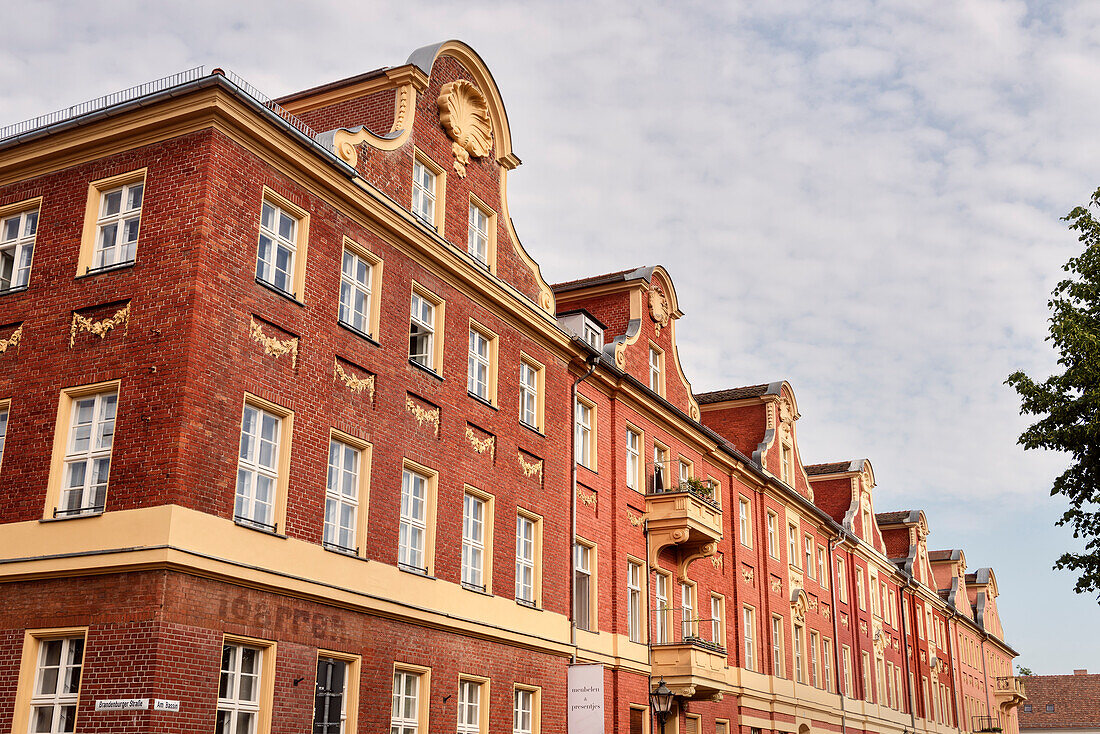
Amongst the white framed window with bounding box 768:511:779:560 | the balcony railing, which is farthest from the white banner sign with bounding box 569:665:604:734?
the balcony railing

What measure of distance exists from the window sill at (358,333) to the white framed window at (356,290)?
0.04 metres

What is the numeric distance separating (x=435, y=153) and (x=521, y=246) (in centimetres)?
376

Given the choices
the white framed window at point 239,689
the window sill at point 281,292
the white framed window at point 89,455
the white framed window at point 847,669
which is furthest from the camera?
the white framed window at point 847,669

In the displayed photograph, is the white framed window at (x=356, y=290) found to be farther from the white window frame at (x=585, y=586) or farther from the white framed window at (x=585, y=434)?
the white window frame at (x=585, y=586)

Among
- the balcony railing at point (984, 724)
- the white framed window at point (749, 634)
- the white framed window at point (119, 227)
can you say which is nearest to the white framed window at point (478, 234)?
the white framed window at point (119, 227)

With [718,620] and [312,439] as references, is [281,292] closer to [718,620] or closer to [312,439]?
[312,439]

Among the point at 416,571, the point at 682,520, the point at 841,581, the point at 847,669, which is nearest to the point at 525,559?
the point at 416,571

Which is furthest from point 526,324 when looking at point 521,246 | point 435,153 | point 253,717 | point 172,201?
point 253,717

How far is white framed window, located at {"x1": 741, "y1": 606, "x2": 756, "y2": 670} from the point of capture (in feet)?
118

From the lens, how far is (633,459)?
30.9m

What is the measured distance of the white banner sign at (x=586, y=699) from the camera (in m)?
24.0

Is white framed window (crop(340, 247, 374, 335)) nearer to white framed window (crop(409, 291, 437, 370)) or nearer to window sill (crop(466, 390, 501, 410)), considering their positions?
white framed window (crop(409, 291, 437, 370))

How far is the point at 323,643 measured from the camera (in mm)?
17250

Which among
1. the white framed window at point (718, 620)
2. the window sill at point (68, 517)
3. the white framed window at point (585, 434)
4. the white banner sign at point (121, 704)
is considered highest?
the white framed window at point (585, 434)
